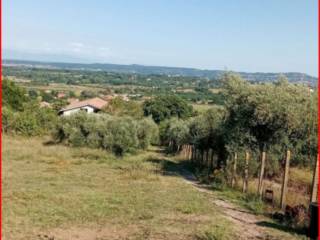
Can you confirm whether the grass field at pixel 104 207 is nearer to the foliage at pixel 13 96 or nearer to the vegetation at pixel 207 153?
the vegetation at pixel 207 153

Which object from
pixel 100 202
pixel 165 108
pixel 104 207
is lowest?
pixel 165 108

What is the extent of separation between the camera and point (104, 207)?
1270cm

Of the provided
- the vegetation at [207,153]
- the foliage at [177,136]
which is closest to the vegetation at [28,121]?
the vegetation at [207,153]

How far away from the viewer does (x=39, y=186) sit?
1628 cm

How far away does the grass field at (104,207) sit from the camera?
10.1 m

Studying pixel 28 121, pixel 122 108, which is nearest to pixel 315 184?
pixel 28 121

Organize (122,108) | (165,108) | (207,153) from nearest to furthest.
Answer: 1. (207,153)
2. (122,108)
3. (165,108)

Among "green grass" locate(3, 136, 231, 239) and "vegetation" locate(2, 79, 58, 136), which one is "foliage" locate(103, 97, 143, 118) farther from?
"green grass" locate(3, 136, 231, 239)

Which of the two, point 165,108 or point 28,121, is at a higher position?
point 28,121

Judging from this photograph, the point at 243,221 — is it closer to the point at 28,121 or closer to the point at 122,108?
the point at 28,121

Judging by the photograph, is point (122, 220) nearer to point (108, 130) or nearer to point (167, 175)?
point (167, 175)

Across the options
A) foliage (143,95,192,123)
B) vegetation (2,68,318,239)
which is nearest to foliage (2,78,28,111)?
foliage (143,95,192,123)

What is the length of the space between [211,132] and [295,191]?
389 inches

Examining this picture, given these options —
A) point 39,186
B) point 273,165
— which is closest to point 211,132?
point 273,165
